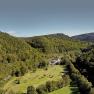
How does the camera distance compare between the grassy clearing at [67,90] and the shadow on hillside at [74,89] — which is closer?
the shadow on hillside at [74,89]

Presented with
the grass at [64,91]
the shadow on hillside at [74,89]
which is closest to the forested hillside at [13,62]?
the grass at [64,91]

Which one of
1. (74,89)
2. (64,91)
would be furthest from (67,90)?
(74,89)

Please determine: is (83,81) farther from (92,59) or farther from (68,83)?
(92,59)

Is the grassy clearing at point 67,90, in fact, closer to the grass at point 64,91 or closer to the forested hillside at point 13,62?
the grass at point 64,91

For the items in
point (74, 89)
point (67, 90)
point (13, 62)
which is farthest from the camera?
point (13, 62)

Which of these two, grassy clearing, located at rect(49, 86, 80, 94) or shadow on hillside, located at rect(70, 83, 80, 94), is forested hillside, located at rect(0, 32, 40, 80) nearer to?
grassy clearing, located at rect(49, 86, 80, 94)

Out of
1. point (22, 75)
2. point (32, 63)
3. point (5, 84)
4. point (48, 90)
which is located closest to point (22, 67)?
point (22, 75)

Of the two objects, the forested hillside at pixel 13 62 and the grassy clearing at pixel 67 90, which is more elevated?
the forested hillside at pixel 13 62

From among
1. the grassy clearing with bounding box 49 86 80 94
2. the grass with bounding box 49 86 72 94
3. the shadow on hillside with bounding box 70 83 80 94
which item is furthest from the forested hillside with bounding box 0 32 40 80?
the shadow on hillside with bounding box 70 83 80 94

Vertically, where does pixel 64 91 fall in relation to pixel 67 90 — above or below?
below

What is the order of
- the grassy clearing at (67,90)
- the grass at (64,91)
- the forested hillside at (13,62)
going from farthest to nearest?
the forested hillside at (13,62) < the grass at (64,91) < the grassy clearing at (67,90)

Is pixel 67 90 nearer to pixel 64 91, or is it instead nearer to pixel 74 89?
pixel 64 91
